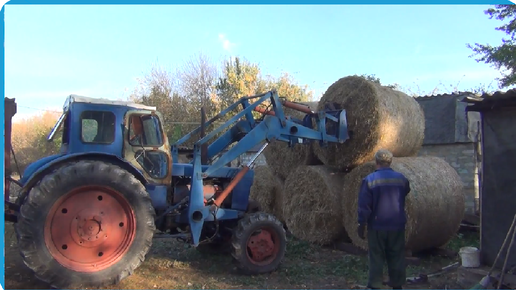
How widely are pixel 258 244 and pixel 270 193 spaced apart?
11.2 ft

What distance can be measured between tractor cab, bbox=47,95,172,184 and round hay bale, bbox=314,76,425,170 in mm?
3063

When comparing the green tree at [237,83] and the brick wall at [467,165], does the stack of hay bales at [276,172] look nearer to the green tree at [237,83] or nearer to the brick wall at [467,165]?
the brick wall at [467,165]

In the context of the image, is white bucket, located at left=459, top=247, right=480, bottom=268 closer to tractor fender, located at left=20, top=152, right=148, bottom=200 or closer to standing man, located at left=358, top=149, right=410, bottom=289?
standing man, located at left=358, top=149, right=410, bottom=289

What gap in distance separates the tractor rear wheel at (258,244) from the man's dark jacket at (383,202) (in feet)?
5.66

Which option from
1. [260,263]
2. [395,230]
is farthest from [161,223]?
[395,230]

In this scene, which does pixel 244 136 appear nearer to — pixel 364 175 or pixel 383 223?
pixel 364 175

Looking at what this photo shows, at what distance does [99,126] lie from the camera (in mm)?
5664

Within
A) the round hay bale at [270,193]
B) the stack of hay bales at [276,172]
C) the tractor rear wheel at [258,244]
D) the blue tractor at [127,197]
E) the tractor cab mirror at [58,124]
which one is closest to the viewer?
the blue tractor at [127,197]

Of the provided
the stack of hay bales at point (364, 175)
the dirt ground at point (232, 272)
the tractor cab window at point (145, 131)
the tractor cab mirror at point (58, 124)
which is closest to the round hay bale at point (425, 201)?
the stack of hay bales at point (364, 175)

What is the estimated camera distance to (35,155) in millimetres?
23812

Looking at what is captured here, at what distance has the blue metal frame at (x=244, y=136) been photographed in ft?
19.4

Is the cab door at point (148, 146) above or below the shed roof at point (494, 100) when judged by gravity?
below

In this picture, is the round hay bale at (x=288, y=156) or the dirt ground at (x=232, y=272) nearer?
the dirt ground at (x=232, y=272)

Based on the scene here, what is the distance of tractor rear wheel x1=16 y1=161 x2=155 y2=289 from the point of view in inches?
189
